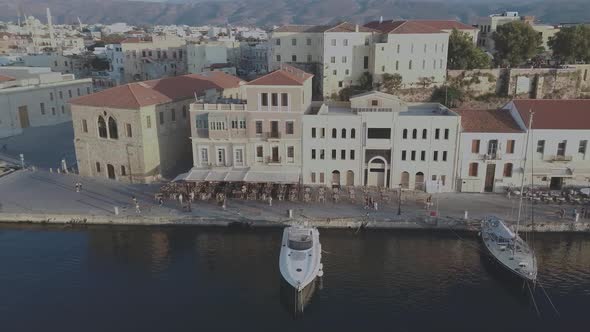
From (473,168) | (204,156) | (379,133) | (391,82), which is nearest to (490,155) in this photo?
(473,168)

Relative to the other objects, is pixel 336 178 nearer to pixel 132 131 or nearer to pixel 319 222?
pixel 319 222

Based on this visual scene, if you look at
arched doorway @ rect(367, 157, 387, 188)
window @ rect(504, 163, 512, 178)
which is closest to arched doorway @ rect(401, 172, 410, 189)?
arched doorway @ rect(367, 157, 387, 188)

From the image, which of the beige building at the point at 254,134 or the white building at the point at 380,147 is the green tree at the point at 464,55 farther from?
the beige building at the point at 254,134

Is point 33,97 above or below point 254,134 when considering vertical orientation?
above

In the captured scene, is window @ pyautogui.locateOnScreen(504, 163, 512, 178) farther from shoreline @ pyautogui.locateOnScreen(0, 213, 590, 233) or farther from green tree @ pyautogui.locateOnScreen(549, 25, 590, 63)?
green tree @ pyautogui.locateOnScreen(549, 25, 590, 63)

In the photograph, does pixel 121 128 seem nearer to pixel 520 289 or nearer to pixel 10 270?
pixel 10 270
